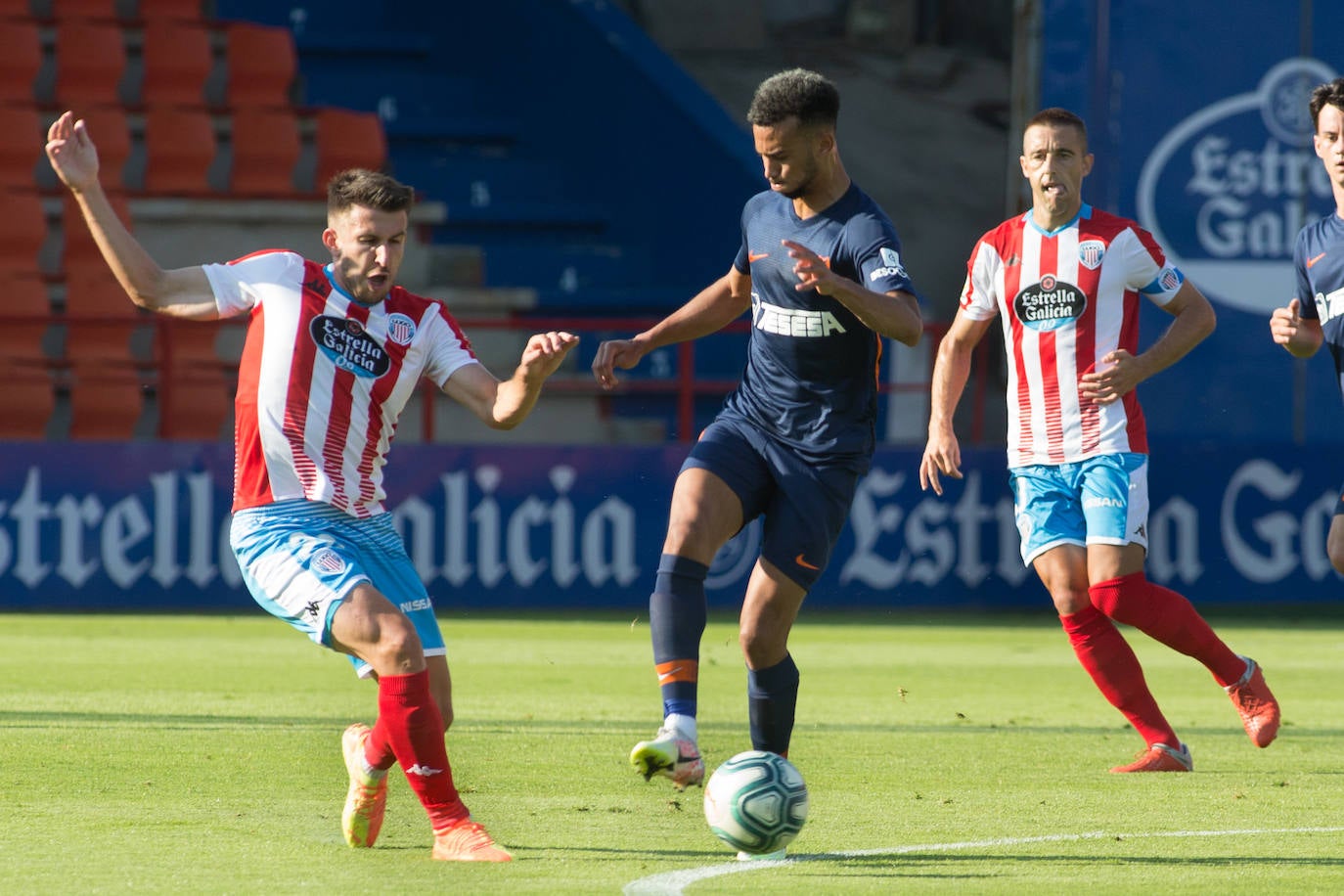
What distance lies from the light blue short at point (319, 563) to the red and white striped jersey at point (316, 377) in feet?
0.15

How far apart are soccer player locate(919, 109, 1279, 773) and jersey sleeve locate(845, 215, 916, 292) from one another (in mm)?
1420

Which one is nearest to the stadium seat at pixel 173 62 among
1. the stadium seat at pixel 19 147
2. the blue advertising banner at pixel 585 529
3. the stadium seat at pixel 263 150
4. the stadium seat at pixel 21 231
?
the stadium seat at pixel 263 150

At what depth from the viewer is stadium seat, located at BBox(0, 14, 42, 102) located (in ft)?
59.8

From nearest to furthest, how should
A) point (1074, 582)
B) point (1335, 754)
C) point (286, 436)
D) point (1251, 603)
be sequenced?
1. point (286, 436)
2. point (1074, 582)
3. point (1335, 754)
4. point (1251, 603)

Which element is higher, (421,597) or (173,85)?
(173,85)

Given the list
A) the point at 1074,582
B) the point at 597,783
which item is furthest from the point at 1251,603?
the point at 597,783

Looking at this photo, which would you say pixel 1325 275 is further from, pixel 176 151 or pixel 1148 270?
pixel 176 151

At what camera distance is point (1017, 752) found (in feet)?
23.7

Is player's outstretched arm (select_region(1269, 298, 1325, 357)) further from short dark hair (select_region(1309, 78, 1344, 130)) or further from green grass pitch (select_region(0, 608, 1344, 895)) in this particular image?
green grass pitch (select_region(0, 608, 1344, 895))

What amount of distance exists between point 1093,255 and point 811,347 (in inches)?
67.2

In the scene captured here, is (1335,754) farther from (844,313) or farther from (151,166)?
(151,166)

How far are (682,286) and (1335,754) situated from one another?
39.1ft

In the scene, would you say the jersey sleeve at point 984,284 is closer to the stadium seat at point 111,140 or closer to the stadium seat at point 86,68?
the stadium seat at point 111,140

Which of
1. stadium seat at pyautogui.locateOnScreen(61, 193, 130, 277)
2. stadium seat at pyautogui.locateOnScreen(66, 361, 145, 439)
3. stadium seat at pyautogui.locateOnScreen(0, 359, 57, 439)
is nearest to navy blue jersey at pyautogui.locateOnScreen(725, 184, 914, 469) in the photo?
stadium seat at pyautogui.locateOnScreen(0, 359, 57, 439)
